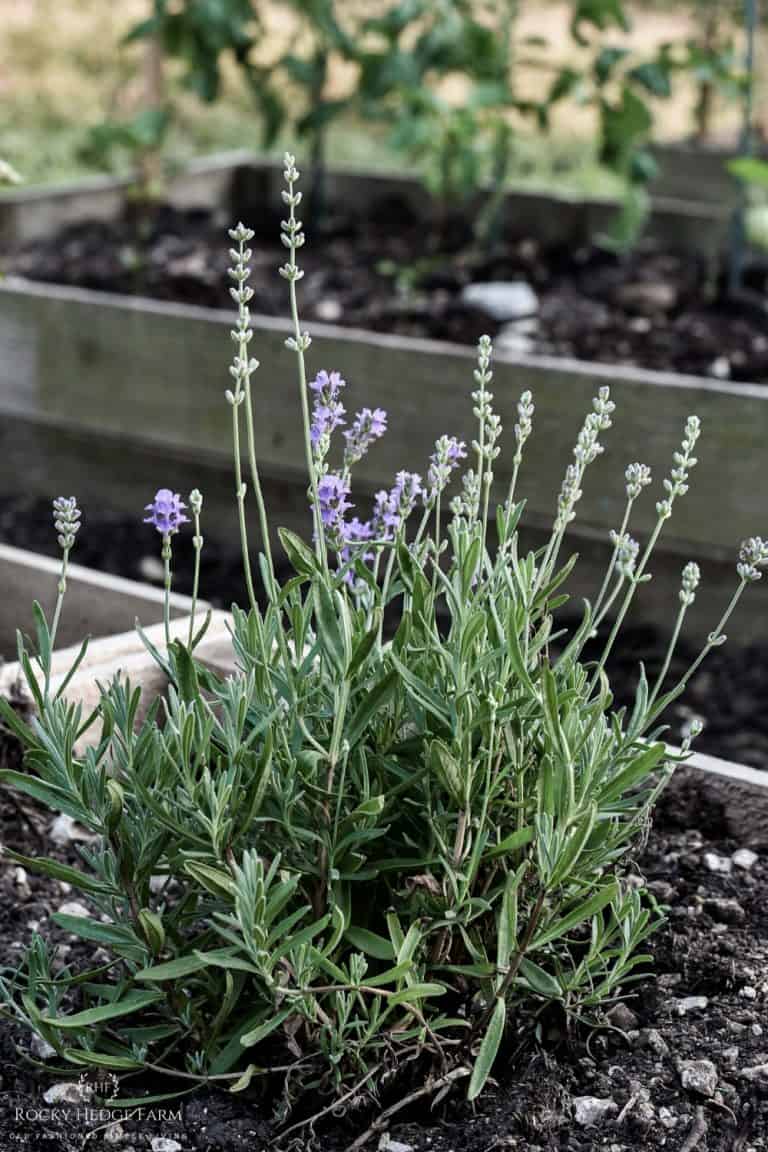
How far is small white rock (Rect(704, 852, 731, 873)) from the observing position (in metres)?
1.77

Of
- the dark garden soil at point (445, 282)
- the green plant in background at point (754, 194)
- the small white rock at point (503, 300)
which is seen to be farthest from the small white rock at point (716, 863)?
the small white rock at point (503, 300)

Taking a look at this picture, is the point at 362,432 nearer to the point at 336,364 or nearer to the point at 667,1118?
the point at 667,1118

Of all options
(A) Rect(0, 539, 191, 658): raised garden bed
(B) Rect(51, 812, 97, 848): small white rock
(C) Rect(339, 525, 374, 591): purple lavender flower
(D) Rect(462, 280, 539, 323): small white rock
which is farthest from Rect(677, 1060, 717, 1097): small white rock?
(D) Rect(462, 280, 539, 323): small white rock

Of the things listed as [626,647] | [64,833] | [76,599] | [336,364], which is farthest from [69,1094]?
[336,364]

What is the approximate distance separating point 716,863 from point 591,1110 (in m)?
0.46

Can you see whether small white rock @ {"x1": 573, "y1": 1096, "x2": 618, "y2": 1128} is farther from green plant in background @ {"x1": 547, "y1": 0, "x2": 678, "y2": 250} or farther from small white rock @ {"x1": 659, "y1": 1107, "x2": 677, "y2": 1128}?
green plant in background @ {"x1": 547, "y1": 0, "x2": 678, "y2": 250}

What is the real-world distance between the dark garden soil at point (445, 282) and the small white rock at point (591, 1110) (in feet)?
7.71

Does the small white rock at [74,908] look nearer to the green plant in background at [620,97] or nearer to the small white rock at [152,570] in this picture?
the small white rock at [152,570]

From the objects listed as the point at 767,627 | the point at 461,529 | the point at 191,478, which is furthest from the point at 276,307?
the point at 461,529

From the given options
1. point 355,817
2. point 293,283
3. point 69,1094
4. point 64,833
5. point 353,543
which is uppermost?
point 293,283

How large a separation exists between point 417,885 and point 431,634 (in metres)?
0.22

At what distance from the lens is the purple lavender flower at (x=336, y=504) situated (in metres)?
1.43

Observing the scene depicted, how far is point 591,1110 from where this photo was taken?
1393mm

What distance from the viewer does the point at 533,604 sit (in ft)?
4.71
